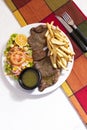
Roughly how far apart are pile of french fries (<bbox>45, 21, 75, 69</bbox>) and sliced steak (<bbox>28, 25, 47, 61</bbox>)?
0.14 ft

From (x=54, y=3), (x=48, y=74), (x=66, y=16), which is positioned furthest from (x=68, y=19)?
(x=48, y=74)

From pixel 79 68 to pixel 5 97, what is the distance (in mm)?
304

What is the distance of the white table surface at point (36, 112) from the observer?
134 centimetres

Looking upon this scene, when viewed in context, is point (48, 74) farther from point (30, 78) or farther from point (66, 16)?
point (66, 16)

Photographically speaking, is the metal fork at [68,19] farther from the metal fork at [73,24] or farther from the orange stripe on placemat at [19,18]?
the orange stripe on placemat at [19,18]

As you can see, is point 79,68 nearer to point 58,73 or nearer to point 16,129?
point 58,73

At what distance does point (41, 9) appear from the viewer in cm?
150

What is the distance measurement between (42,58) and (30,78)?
0.09m

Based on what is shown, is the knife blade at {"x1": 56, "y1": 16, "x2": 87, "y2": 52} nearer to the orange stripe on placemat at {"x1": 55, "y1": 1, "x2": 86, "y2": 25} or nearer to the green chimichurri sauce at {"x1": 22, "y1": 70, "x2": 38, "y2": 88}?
the orange stripe on placemat at {"x1": 55, "y1": 1, "x2": 86, "y2": 25}

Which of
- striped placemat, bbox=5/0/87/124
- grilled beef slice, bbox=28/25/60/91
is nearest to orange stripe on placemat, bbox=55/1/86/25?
striped placemat, bbox=5/0/87/124

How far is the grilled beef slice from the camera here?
133cm

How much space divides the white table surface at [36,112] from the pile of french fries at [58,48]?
12 centimetres

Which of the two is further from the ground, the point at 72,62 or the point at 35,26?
the point at 35,26

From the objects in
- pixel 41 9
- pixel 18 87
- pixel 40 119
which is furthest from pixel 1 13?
pixel 40 119
